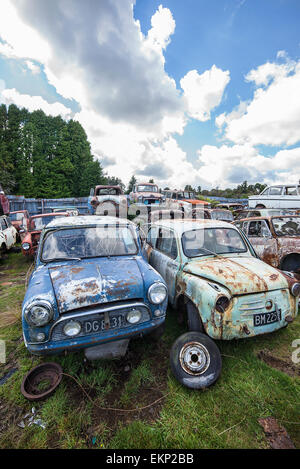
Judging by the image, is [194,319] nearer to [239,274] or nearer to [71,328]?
[239,274]

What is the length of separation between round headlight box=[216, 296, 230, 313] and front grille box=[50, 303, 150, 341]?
0.93m

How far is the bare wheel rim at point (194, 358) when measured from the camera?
2.40 m

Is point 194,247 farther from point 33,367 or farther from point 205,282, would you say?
point 33,367

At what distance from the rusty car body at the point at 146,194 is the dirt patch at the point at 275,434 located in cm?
990

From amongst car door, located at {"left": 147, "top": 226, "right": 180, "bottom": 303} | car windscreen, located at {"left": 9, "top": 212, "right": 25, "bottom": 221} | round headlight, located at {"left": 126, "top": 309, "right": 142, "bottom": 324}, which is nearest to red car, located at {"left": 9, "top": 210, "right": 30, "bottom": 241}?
car windscreen, located at {"left": 9, "top": 212, "right": 25, "bottom": 221}

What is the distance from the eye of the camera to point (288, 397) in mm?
2223

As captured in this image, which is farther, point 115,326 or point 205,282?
point 205,282

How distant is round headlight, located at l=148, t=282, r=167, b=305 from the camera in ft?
8.67

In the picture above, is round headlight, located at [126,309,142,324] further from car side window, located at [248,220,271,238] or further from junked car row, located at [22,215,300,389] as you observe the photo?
car side window, located at [248,220,271,238]

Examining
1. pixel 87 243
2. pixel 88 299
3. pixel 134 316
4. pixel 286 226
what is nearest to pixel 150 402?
pixel 134 316

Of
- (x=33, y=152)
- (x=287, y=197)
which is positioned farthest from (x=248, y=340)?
(x=33, y=152)

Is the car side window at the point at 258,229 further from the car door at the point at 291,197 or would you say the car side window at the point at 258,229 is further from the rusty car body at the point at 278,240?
the car door at the point at 291,197
